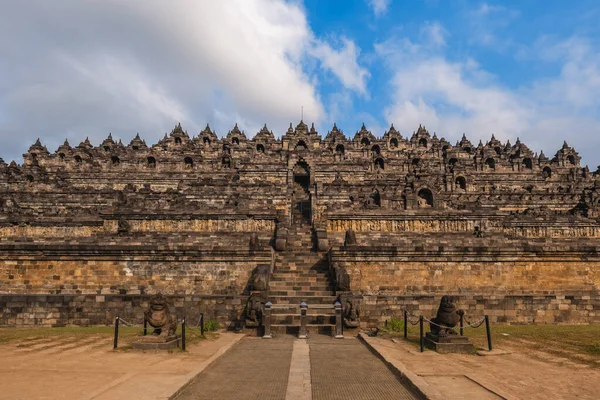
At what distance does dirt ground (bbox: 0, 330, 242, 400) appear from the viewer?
6742 mm

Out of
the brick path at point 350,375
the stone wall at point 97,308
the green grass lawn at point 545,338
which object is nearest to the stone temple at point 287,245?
the stone wall at point 97,308

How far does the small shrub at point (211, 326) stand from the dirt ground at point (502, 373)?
18.5ft

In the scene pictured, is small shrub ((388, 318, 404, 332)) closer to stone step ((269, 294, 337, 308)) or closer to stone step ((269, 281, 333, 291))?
stone step ((269, 294, 337, 308))

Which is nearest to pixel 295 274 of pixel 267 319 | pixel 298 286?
pixel 298 286

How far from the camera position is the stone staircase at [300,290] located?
13742mm

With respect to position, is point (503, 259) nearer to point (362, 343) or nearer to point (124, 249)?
point (362, 343)

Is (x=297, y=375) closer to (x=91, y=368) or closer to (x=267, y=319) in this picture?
(x=91, y=368)

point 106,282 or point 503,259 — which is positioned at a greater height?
point 503,259

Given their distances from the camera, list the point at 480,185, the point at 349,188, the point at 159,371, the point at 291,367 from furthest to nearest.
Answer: the point at 480,185, the point at 349,188, the point at 291,367, the point at 159,371

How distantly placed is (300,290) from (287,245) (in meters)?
4.68

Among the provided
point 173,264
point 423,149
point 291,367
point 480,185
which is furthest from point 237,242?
point 423,149

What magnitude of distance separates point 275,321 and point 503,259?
10.3m

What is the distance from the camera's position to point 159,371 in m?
8.27

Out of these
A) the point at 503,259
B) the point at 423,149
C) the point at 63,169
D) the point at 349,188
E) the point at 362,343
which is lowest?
the point at 362,343
